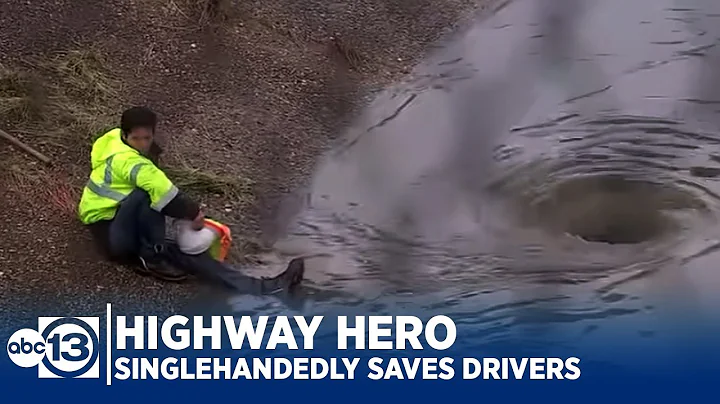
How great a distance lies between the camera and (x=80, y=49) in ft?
21.9

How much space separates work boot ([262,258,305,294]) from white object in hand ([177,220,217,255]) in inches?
11.9

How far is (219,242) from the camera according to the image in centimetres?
481

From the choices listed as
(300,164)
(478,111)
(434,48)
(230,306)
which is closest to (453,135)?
(478,111)

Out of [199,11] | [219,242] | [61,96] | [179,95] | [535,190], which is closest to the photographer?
[219,242]

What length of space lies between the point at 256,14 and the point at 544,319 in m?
3.73

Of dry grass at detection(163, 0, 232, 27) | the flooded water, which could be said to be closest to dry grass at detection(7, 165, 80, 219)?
the flooded water

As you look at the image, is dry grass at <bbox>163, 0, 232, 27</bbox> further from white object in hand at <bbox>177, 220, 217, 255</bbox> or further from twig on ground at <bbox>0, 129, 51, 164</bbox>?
white object in hand at <bbox>177, 220, 217, 255</bbox>

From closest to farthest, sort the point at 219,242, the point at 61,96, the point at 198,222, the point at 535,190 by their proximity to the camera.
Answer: the point at 198,222 → the point at 219,242 → the point at 535,190 → the point at 61,96

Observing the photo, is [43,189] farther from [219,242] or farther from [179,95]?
[179,95]

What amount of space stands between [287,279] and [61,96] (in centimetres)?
208

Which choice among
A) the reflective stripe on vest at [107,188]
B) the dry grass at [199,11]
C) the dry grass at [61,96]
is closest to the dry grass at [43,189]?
the dry grass at [61,96]

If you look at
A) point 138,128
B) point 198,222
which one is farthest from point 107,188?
point 198,222

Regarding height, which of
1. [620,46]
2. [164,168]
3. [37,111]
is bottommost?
[164,168]

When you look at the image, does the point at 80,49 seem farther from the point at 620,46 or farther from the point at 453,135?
the point at 620,46
